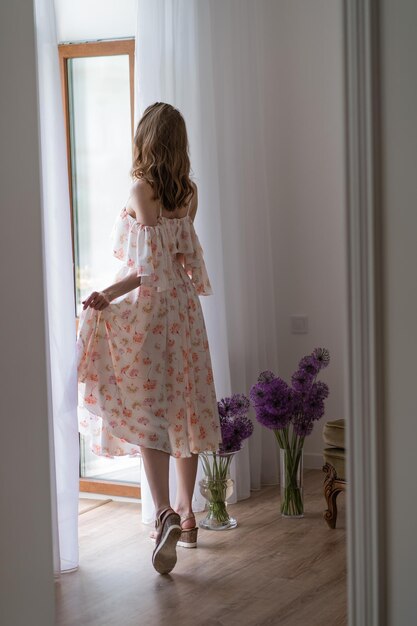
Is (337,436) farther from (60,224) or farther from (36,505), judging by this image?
(36,505)

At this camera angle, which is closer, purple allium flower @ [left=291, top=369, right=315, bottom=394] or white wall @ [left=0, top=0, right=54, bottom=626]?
white wall @ [left=0, top=0, right=54, bottom=626]

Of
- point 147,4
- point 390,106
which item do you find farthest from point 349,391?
point 147,4

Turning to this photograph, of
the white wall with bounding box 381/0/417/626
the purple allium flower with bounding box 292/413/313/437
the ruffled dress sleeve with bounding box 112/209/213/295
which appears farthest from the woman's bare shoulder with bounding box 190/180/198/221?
the white wall with bounding box 381/0/417/626

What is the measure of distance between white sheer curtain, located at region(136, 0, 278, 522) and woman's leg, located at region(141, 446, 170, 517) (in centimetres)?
40

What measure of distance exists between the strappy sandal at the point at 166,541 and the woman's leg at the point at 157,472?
0.10 m

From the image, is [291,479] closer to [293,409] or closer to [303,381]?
[293,409]

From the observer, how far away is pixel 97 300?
330 cm

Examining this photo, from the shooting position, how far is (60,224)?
122 inches

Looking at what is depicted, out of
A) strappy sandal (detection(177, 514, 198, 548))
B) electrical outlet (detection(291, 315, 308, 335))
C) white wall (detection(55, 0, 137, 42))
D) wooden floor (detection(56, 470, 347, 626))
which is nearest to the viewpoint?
wooden floor (detection(56, 470, 347, 626))

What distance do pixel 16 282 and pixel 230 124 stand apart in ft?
7.95

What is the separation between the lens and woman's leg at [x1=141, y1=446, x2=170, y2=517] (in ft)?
10.9

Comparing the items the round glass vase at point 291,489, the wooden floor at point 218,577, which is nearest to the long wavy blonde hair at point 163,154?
the round glass vase at point 291,489

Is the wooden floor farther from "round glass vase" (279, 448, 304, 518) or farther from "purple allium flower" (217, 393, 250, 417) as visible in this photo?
"purple allium flower" (217, 393, 250, 417)

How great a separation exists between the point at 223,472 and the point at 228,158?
4.96 ft
